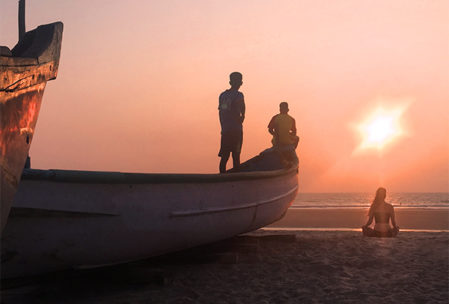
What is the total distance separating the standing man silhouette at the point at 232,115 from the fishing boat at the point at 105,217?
71.0 inches

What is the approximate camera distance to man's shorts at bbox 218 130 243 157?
7688 mm

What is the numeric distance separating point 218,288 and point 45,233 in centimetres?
202

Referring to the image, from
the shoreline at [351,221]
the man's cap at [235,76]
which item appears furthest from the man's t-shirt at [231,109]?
the shoreline at [351,221]

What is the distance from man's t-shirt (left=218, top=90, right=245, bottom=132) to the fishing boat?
1.83 m

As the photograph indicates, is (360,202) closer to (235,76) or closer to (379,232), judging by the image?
(379,232)

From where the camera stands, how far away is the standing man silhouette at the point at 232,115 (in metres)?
7.54

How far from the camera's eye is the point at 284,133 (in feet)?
30.5

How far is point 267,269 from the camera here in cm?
579

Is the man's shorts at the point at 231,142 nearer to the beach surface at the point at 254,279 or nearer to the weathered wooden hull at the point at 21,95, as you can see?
the beach surface at the point at 254,279

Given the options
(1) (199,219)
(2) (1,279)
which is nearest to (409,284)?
(1) (199,219)

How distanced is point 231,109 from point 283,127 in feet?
6.82

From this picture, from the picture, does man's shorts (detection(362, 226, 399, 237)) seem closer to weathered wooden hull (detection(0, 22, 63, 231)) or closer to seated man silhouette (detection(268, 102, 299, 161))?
seated man silhouette (detection(268, 102, 299, 161))

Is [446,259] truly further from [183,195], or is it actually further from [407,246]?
[183,195]

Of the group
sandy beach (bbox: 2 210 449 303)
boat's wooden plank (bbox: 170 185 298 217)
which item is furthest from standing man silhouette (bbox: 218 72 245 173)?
sandy beach (bbox: 2 210 449 303)
